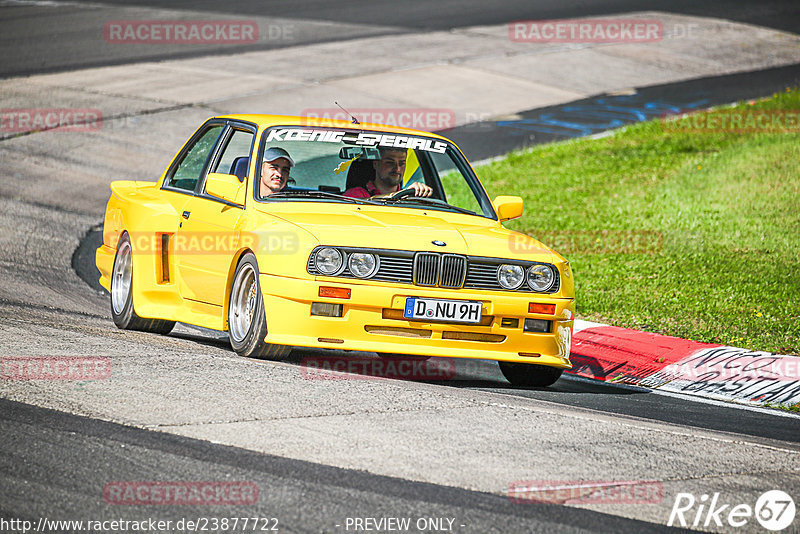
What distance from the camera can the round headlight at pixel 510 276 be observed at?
24.3 ft

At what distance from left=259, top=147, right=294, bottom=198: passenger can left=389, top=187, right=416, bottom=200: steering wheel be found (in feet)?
2.53

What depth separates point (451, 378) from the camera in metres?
8.32

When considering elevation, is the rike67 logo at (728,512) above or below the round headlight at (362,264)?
below

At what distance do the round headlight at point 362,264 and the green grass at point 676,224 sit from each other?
3.57 meters

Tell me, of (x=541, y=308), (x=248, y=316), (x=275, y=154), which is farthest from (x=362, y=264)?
(x=275, y=154)

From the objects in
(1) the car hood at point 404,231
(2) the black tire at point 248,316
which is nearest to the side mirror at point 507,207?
(1) the car hood at point 404,231

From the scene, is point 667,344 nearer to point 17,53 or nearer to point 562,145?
point 562,145

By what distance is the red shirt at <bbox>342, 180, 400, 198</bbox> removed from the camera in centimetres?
835

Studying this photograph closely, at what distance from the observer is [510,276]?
7.46 meters

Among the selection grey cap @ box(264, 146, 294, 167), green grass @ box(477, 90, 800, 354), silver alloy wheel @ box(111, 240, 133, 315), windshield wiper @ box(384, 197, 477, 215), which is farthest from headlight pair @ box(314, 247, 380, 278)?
green grass @ box(477, 90, 800, 354)

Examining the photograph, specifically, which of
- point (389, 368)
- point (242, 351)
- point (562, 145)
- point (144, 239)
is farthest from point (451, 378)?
point (562, 145)

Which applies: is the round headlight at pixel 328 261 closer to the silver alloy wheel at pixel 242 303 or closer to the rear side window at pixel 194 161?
the silver alloy wheel at pixel 242 303

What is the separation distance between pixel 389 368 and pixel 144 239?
2.10 metres

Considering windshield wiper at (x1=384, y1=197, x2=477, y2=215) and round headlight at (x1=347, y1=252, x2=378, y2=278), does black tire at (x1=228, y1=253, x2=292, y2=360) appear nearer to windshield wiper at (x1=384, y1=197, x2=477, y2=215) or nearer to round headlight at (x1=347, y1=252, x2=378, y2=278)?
round headlight at (x1=347, y1=252, x2=378, y2=278)
